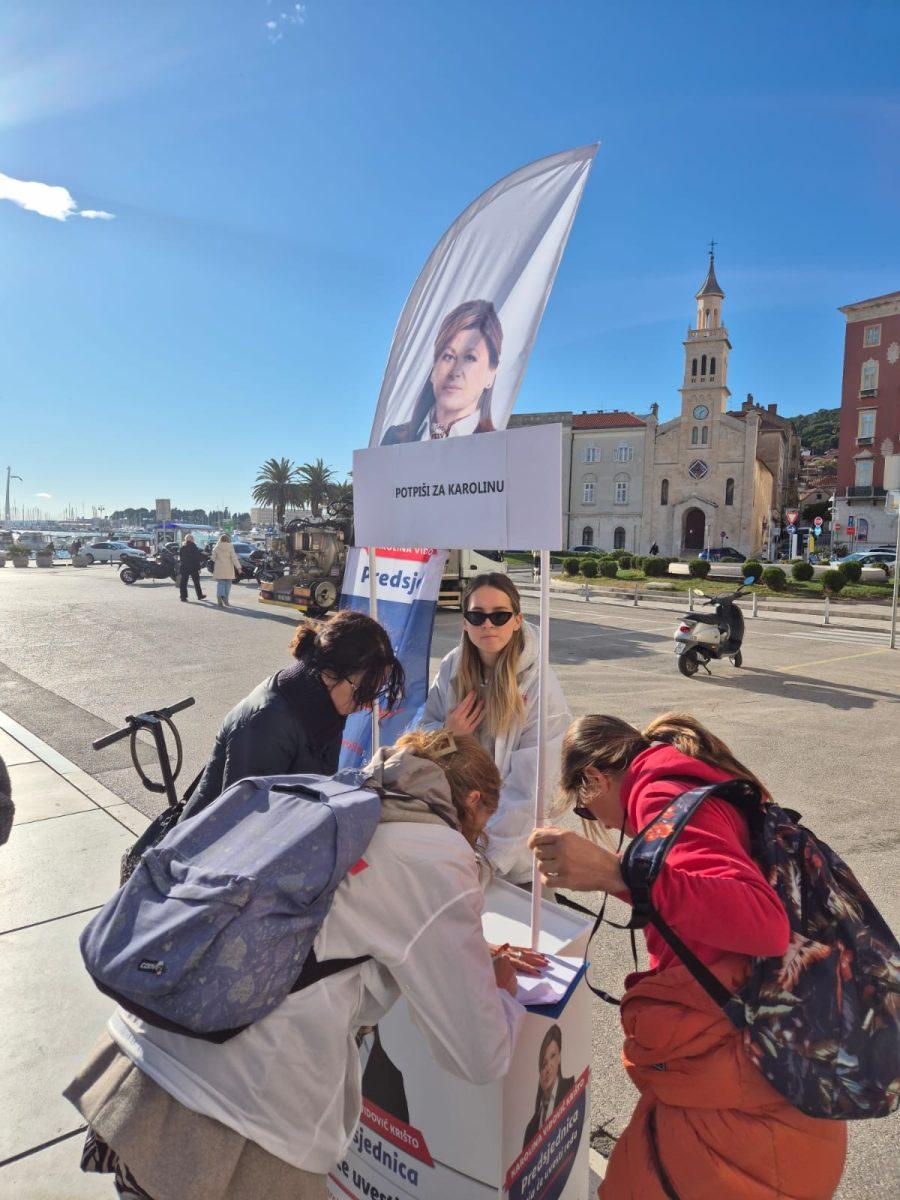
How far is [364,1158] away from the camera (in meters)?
2.04

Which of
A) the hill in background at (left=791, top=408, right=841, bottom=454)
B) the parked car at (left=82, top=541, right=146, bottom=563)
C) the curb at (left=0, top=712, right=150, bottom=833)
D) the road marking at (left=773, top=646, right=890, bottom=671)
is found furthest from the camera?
the hill in background at (left=791, top=408, right=841, bottom=454)

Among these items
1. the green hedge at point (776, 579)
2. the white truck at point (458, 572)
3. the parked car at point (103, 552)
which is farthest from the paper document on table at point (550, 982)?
the parked car at point (103, 552)

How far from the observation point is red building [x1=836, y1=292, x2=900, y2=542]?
5156cm

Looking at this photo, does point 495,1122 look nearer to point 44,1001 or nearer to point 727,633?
point 44,1001

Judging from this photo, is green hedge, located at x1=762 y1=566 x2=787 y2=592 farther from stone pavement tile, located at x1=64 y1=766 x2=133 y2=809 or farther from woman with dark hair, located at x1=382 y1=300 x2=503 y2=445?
woman with dark hair, located at x1=382 y1=300 x2=503 y2=445

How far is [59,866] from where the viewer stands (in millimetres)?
4305

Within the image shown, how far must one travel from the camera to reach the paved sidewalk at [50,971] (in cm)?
236

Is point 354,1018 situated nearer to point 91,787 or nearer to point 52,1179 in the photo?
point 52,1179

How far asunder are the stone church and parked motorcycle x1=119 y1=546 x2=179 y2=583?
46304 millimetres

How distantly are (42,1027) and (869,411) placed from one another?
60914 millimetres

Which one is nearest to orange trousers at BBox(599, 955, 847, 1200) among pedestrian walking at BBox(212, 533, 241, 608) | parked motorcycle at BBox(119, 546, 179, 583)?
pedestrian walking at BBox(212, 533, 241, 608)

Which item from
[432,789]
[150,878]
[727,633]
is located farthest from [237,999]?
[727,633]

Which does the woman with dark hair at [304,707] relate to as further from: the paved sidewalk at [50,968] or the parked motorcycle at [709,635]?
the parked motorcycle at [709,635]

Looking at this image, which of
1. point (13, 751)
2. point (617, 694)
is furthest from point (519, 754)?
point (617, 694)
